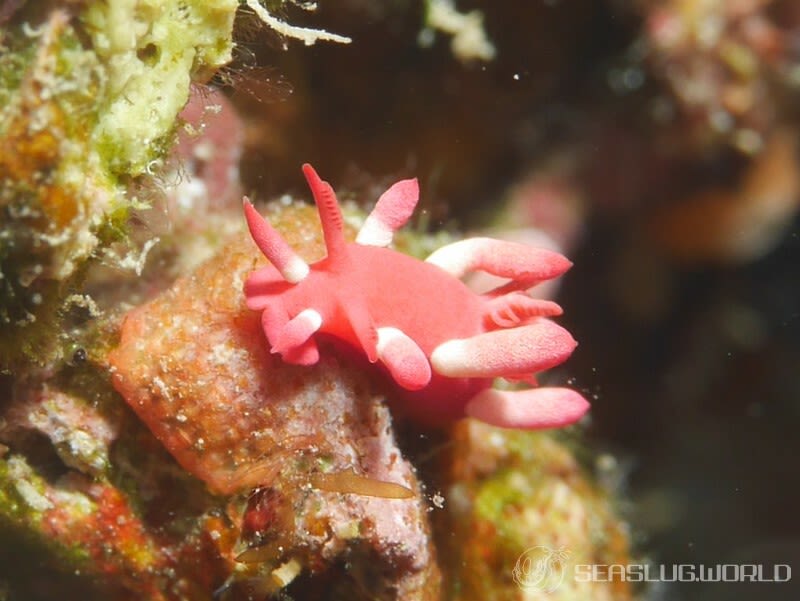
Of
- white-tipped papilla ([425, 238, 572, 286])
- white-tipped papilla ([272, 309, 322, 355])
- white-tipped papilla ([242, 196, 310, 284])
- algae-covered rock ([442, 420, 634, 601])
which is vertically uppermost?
white-tipped papilla ([242, 196, 310, 284])

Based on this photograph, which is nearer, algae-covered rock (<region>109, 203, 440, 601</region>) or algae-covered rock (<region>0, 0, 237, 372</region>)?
algae-covered rock (<region>0, 0, 237, 372</region>)

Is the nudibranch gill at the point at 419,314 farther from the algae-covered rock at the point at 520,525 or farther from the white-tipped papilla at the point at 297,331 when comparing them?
the algae-covered rock at the point at 520,525

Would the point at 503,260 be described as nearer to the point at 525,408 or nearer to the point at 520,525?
the point at 525,408

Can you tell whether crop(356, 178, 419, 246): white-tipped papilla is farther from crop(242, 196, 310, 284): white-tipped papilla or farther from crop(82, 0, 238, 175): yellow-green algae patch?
crop(82, 0, 238, 175): yellow-green algae patch

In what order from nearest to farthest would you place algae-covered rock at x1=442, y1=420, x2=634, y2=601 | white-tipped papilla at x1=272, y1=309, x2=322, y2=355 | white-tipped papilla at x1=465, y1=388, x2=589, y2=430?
1. white-tipped papilla at x1=272, y1=309, x2=322, y2=355
2. white-tipped papilla at x1=465, y1=388, x2=589, y2=430
3. algae-covered rock at x1=442, y1=420, x2=634, y2=601

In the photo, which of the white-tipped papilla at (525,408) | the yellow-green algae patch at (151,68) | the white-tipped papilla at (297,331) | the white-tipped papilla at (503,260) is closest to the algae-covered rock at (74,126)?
the yellow-green algae patch at (151,68)

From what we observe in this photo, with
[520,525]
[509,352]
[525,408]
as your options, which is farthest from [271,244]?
[520,525]

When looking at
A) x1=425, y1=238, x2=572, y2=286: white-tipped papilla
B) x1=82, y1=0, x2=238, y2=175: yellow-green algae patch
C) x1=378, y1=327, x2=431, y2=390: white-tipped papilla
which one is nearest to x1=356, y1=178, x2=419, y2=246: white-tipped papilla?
x1=425, y1=238, x2=572, y2=286: white-tipped papilla

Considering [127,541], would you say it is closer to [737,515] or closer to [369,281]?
[369,281]
